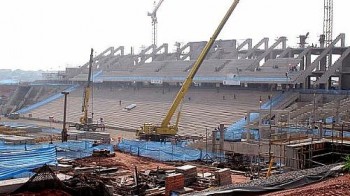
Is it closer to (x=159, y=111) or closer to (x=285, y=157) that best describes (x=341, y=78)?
(x=159, y=111)

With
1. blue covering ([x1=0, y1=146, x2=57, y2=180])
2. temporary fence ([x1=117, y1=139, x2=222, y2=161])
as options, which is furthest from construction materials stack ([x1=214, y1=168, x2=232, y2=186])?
temporary fence ([x1=117, y1=139, x2=222, y2=161])

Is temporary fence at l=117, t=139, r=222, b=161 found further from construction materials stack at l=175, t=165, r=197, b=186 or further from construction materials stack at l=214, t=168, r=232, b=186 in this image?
construction materials stack at l=214, t=168, r=232, b=186

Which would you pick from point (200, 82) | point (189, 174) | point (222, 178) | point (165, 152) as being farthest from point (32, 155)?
point (200, 82)

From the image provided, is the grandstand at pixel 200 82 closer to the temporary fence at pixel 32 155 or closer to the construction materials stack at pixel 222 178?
the temporary fence at pixel 32 155

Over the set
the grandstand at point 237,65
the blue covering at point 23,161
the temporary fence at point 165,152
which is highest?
the grandstand at point 237,65

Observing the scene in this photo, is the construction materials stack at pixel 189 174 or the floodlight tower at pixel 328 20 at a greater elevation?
the floodlight tower at pixel 328 20

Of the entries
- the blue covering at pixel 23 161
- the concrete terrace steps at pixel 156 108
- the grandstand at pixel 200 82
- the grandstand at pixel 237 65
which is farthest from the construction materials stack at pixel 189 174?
the grandstand at pixel 237 65

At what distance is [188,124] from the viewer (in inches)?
1554

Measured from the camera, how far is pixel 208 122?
3912 cm

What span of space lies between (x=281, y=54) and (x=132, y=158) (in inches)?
1206

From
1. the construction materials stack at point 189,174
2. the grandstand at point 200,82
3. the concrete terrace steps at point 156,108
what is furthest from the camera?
the grandstand at point 200,82

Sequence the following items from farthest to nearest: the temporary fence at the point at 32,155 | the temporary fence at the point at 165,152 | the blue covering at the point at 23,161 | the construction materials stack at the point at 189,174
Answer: the temporary fence at the point at 165,152, the temporary fence at the point at 32,155, the blue covering at the point at 23,161, the construction materials stack at the point at 189,174

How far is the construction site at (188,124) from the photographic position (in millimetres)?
15136

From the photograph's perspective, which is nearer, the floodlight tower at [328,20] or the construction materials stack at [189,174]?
the construction materials stack at [189,174]
